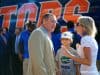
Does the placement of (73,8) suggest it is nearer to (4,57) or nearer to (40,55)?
(4,57)

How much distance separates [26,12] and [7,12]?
0.66 metres

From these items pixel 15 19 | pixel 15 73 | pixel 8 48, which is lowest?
pixel 15 73

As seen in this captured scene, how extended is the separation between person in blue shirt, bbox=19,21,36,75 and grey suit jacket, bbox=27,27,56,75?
3.49 meters

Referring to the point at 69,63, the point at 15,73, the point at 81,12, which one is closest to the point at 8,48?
the point at 15,73

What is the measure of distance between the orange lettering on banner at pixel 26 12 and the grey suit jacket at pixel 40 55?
177 inches

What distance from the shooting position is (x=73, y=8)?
902 centimetres

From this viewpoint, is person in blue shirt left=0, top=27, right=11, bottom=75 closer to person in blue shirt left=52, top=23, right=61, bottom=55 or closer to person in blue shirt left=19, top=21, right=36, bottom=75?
person in blue shirt left=19, top=21, right=36, bottom=75

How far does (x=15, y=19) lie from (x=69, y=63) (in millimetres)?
4717

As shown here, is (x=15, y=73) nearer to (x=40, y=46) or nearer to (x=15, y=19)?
(x=15, y=19)

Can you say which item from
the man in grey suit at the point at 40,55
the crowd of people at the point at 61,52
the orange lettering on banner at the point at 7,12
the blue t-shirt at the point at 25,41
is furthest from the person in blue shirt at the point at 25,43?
the man in grey suit at the point at 40,55

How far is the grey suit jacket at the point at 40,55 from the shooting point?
5176mm

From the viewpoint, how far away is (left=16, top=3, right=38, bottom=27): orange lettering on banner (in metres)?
9.80

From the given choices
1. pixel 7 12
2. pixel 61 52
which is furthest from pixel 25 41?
pixel 61 52

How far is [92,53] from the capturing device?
17.1 feet
